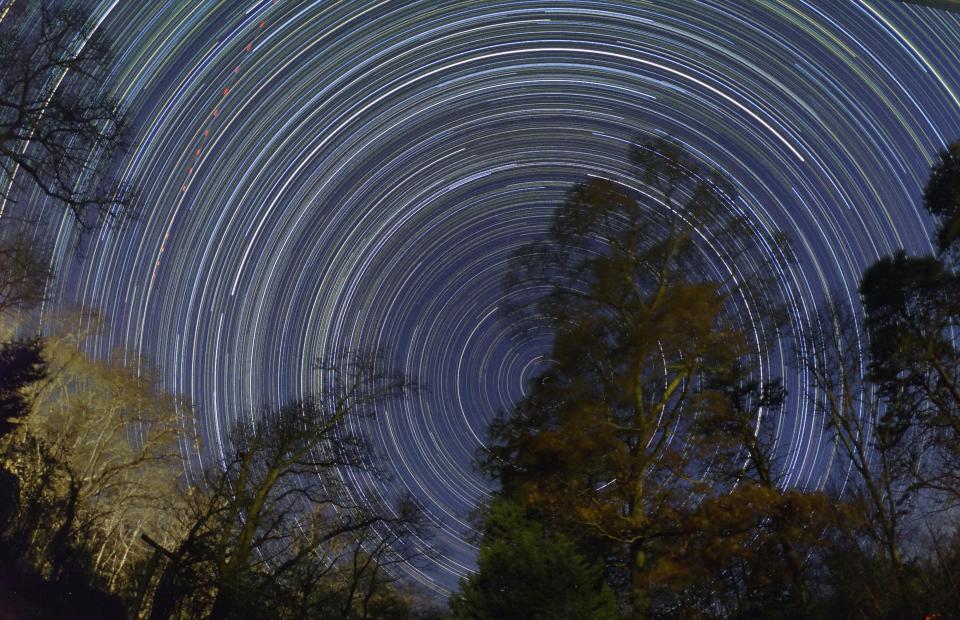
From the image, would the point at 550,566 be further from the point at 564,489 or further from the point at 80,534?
the point at 80,534

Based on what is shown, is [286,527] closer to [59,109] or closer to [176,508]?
[176,508]

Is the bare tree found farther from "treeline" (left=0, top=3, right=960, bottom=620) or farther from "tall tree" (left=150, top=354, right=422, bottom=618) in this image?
"tall tree" (left=150, top=354, right=422, bottom=618)

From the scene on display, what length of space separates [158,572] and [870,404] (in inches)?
787

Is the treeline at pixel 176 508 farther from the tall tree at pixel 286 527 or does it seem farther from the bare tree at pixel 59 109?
the bare tree at pixel 59 109

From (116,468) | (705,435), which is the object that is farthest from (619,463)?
(116,468)

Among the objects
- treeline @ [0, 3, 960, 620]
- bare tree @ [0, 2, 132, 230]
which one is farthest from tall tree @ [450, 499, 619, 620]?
→ bare tree @ [0, 2, 132, 230]

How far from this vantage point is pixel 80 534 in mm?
18000

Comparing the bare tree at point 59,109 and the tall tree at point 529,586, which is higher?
the bare tree at point 59,109

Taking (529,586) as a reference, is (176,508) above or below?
above

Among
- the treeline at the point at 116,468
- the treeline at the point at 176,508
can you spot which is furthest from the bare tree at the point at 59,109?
the treeline at the point at 176,508

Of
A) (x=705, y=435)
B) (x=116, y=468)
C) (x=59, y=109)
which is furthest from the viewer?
(x=116, y=468)

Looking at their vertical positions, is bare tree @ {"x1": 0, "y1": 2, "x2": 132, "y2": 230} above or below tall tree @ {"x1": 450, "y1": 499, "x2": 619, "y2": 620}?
above

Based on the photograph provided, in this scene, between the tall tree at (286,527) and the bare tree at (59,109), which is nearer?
the bare tree at (59,109)

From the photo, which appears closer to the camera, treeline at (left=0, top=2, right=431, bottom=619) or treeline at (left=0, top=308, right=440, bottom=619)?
treeline at (left=0, top=2, right=431, bottom=619)
